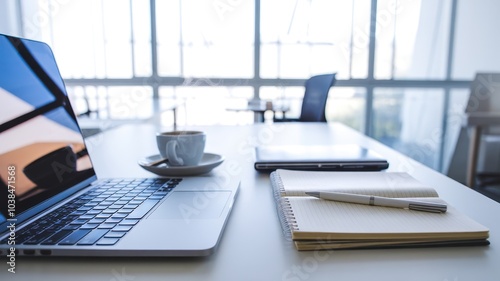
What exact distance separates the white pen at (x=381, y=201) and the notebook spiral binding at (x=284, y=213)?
46 millimetres

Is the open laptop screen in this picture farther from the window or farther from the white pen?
the window

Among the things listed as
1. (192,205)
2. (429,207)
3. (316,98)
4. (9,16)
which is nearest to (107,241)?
(192,205)

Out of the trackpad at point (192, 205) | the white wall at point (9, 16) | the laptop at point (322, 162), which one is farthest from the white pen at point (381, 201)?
the white wall at point (9, 16)

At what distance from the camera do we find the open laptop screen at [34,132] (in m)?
0.46

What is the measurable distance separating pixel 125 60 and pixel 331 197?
4.08 m

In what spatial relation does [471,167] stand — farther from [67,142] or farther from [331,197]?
[67,142]

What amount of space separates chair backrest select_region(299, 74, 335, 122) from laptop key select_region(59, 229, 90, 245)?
1986mm

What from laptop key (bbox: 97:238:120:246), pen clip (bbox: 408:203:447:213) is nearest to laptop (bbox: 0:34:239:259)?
laptop key (bbox: 97:238:120:246)

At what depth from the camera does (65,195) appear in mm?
543

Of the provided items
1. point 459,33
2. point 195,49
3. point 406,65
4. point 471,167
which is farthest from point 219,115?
point 459,33

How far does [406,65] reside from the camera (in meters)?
4.29

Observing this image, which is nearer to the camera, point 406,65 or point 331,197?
point 331,197

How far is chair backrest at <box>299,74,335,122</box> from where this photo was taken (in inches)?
90.1

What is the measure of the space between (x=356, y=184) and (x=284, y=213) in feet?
0.60
